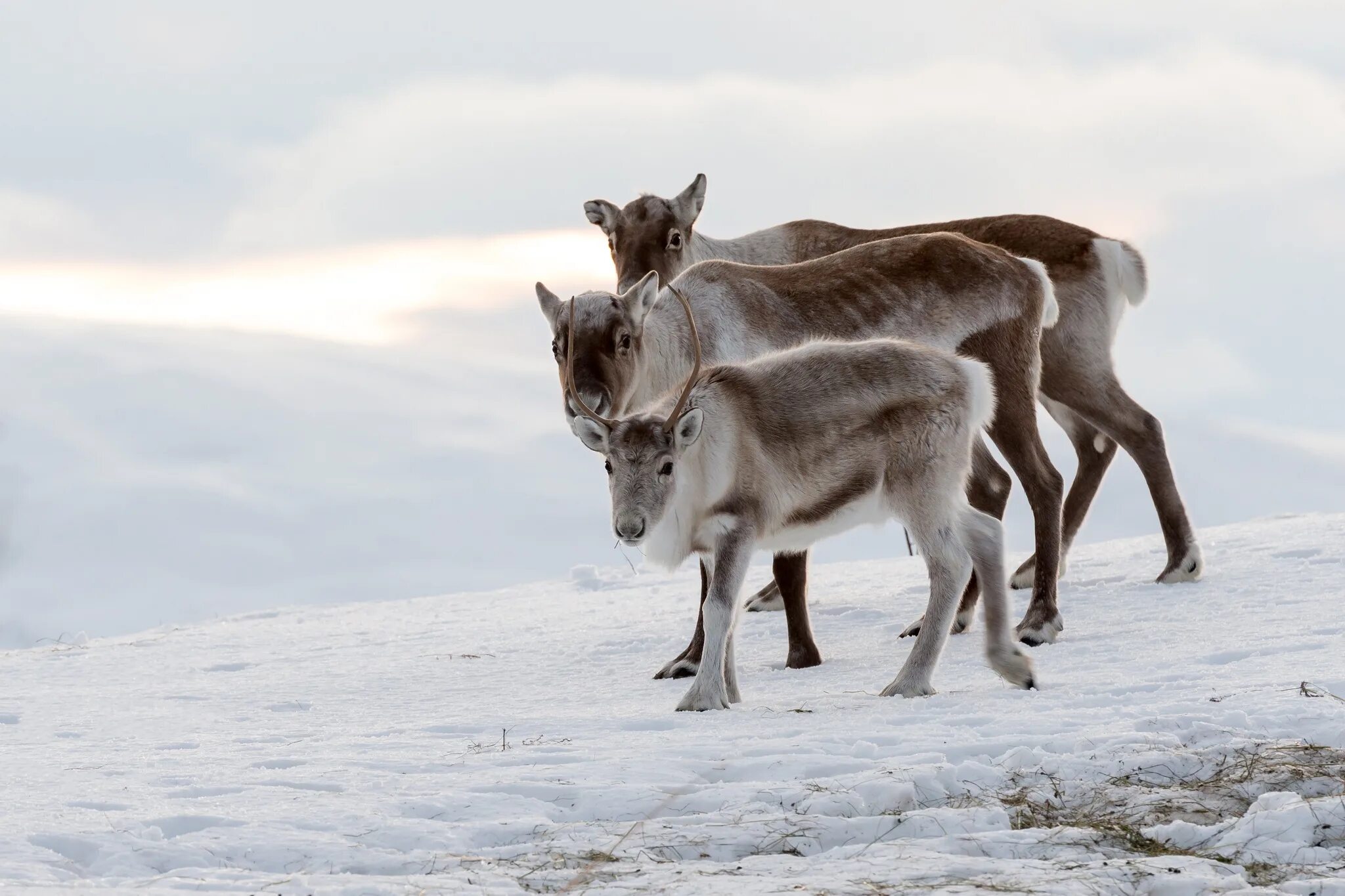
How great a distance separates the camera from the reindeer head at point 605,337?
8.23 meters

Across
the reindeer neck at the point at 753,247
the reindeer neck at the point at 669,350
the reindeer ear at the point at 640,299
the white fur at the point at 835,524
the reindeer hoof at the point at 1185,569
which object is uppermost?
the reindeer neck at the point at 753,247

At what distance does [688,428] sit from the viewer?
21.4ft

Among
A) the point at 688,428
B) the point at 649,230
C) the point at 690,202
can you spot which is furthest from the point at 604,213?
the point at 688,428

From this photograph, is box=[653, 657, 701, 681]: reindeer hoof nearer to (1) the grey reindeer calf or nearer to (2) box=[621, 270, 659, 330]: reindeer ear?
(1) the grey reindeer calf

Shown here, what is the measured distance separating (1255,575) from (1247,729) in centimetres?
475

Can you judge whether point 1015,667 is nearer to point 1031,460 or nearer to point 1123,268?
point 1031,460

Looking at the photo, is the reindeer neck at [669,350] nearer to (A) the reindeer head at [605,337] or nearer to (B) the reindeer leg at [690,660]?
(A) the reindeer head at [605,337]

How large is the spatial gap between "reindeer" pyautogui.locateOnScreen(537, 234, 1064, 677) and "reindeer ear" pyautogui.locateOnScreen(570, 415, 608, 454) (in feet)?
5.77

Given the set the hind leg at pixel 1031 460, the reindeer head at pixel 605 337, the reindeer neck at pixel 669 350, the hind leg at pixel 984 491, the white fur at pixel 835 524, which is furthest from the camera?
the hind leg at pixel 984 491

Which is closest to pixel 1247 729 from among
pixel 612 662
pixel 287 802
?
pixel 287 802

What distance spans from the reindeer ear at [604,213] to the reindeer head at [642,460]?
14.2 feet

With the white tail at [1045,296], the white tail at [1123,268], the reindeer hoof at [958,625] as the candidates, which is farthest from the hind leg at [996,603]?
the white tail at [1123,268]

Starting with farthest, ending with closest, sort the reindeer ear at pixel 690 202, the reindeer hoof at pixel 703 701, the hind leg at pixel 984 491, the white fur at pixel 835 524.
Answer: the reindeer ear at pixel 690 202 → the hind leg at pixel 984 491 → the white fur at pixel 835 524 → the reindeer hoof at pixel 703 701

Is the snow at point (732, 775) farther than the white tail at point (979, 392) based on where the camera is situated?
No
